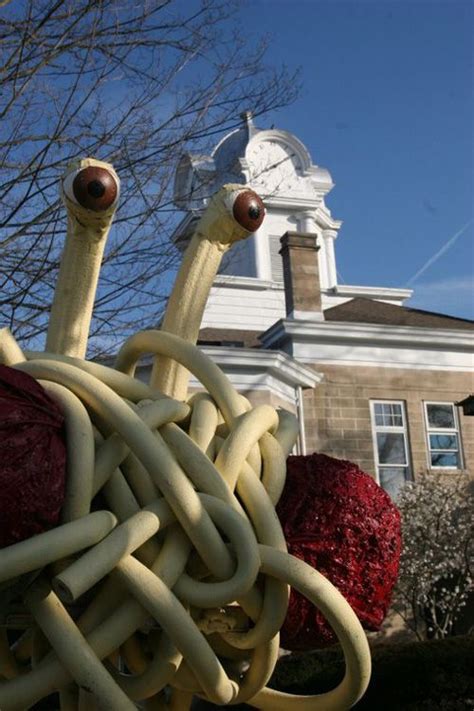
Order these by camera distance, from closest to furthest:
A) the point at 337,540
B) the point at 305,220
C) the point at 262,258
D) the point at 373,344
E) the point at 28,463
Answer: the point at 28,463 < the point at 337,540 < the point at 373,344 < the point at 262,258 < the point at 305,220

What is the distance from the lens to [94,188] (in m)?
1.22

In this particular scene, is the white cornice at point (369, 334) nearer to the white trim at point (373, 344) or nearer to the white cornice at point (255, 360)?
the white trim at point (373, 344)

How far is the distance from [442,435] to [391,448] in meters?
0.86

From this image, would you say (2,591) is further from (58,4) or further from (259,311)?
(259,311)

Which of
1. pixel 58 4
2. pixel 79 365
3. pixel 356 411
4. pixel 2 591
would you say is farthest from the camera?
pixel 356 411

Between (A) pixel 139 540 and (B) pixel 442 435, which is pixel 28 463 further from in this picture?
(B) pixel 442 435

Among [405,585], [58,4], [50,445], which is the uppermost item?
[58,4]

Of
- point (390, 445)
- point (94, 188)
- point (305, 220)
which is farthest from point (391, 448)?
point (94, 188)

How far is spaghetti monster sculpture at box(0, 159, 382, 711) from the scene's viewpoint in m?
1.00

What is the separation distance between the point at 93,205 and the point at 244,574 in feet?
1.69

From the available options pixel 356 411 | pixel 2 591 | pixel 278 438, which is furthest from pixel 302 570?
pixel 356 411

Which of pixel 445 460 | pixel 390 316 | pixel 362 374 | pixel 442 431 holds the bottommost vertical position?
pixel 445 460

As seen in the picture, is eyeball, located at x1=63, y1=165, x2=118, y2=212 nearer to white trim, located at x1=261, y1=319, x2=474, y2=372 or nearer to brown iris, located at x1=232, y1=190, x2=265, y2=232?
brown iris, located at x1=232, y1=190, x2=265, y2=232

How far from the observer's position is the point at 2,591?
3.30 feet
